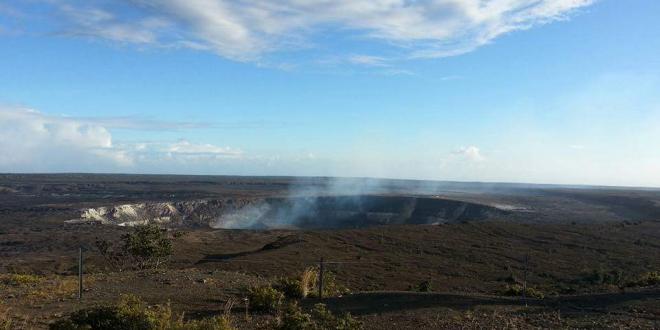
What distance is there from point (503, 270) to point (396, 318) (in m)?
20.4

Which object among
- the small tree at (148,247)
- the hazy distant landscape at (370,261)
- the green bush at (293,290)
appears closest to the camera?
the hazy distant landscape at (370,261)

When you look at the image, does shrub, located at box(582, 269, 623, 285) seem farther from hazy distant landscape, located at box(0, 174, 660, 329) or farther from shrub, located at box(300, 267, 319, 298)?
shrub, located at box(300, 267, 319, 298)

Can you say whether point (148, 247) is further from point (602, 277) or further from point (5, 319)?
point (602, 277)

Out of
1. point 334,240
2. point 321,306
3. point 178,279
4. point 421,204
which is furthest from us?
point 421,204

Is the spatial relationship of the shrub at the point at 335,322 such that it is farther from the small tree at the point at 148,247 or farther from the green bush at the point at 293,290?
the small tree at the point at 148,247

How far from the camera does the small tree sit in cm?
2436

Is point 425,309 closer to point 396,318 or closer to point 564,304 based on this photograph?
point 396,318

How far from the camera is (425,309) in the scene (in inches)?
467

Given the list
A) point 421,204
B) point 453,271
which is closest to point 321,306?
point 453,271

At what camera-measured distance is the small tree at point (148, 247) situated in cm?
2436

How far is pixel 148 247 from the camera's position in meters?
24.3

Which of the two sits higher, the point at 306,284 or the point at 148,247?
the point at 306,284

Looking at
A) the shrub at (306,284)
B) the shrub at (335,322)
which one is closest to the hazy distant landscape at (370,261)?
the shrub at (306,284)

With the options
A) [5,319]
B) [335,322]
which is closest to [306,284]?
[335,322]
